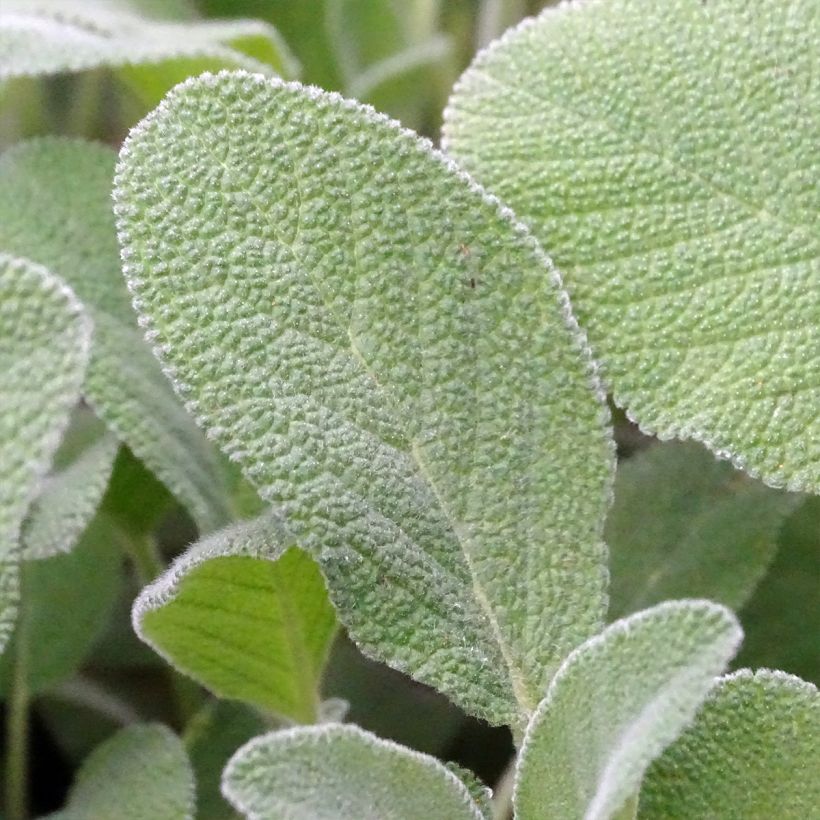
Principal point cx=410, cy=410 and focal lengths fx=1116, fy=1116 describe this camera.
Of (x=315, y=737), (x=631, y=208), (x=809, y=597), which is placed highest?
(x=631, y=208)

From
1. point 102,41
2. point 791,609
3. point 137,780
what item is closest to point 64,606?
point 137,780

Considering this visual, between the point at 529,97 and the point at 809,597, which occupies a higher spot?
the point at 529,97

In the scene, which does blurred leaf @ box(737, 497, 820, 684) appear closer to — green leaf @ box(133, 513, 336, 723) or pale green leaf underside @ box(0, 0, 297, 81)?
green leaf @ box(133, 513, 336, 723)

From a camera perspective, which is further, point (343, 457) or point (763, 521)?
point (763, 521)

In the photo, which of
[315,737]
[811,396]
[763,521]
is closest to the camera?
[315,737]

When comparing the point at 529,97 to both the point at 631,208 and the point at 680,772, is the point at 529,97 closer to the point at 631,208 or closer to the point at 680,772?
the point at 631,208

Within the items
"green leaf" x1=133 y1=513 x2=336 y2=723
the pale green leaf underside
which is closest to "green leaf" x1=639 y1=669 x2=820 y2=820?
"green leaf" x1=133 y1=513 x2=336 y2=723

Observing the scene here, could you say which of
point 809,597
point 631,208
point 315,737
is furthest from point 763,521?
point 315,737
